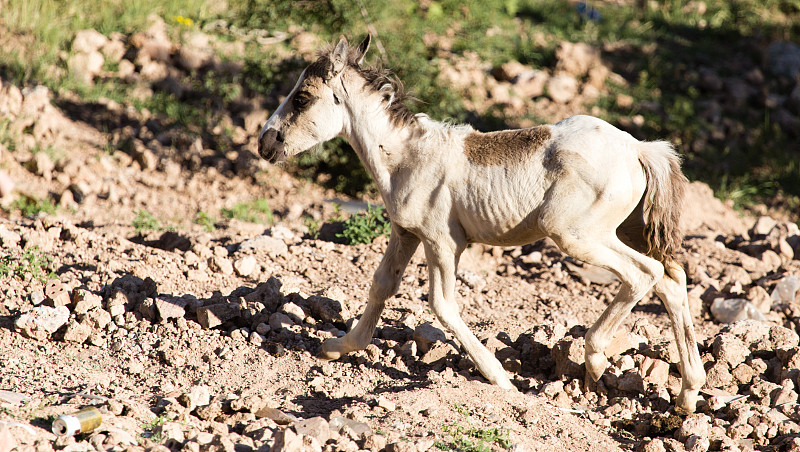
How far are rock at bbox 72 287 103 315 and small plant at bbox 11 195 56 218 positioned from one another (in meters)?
3.03

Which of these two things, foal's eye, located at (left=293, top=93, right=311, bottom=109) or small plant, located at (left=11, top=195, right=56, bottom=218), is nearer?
foal's eye, located at (left=293, top=93, right=311, bottom=109)

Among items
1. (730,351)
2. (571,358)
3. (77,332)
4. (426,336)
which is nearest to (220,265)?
(77,332)

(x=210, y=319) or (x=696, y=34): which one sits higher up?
(x=696, y=34)

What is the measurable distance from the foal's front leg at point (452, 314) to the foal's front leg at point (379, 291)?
30 cm

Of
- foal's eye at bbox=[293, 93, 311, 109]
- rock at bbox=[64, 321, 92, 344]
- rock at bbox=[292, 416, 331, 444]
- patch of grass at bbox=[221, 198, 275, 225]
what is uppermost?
foal's eye at bbox=[293, 93, 311, 109]

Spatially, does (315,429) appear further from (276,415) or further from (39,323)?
(39,323)

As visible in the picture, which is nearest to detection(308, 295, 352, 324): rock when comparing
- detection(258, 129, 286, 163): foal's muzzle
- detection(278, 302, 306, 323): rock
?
detection(278, 302, 306, 323): rock

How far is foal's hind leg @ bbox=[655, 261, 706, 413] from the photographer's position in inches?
196

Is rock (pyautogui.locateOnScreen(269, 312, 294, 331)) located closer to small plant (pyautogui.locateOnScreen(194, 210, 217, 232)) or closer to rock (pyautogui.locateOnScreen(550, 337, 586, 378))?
rock (pyautogui.locateOnScreen(550, 337, 586, 378))

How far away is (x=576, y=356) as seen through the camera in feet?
17.5

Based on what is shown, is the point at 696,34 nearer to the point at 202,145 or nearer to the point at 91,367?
the point at 202,145

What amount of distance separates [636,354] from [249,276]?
341 cm

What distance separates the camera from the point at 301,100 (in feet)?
17.0

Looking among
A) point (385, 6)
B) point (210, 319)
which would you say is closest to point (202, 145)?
point (385, 6)
